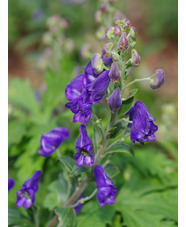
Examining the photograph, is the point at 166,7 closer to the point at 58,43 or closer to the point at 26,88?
the point at 58,43

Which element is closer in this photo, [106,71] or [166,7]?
[106,71]

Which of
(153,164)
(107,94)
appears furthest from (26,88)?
(107,94)

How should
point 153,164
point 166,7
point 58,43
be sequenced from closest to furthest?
point 153,164 < point 58,43 < point 166,7

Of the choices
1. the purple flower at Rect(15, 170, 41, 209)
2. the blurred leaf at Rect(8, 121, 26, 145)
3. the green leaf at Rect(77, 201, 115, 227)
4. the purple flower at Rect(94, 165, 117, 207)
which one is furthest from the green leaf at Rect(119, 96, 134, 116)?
the blurred leaf at Rect(8, 121, 26, 145)

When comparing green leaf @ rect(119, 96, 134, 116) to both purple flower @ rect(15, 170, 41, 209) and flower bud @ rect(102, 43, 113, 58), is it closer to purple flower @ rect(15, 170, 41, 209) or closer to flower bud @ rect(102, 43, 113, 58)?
flower bud @ rect(102, 43, 113, 58)

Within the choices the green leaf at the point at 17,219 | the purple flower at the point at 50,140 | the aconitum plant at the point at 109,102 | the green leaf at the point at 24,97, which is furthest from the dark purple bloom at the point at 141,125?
the green leaf at the point at 24,97

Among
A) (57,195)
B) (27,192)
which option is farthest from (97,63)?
(57,195)

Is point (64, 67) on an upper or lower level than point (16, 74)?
lower
